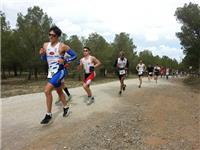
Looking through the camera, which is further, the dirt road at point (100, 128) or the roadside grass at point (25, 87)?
the roadside grass at point (25, 87)

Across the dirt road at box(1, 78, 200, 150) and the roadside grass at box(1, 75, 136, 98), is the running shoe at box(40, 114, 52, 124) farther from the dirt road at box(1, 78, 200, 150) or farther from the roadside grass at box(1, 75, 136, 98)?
the roadside grass at box(1, 75, 136, 98)

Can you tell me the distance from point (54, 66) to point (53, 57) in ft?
0.72

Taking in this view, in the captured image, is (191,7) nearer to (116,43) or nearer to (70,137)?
(116,43)

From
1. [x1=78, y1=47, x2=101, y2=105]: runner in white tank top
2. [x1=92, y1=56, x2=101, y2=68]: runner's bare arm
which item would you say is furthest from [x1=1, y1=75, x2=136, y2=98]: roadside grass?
[x1=92, y1=56, x2=101, y2=68]: runner's bare arm

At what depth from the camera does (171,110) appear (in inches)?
477

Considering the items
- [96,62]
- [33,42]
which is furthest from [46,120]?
[33,42]

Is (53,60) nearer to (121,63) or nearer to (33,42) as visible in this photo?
(121,63)

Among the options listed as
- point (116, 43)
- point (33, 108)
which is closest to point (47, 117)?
point (33, 108)

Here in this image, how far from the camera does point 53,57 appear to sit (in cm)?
833

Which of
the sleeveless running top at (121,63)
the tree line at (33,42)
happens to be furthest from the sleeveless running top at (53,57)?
the tree line at (33,42)

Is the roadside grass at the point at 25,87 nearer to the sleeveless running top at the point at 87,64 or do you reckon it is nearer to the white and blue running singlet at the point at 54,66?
the sleeveless running top at the point at 87,64

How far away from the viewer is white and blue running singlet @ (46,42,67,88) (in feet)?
27.2

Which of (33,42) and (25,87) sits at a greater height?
(33,42)

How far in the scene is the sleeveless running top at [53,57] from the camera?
27.1 ft
